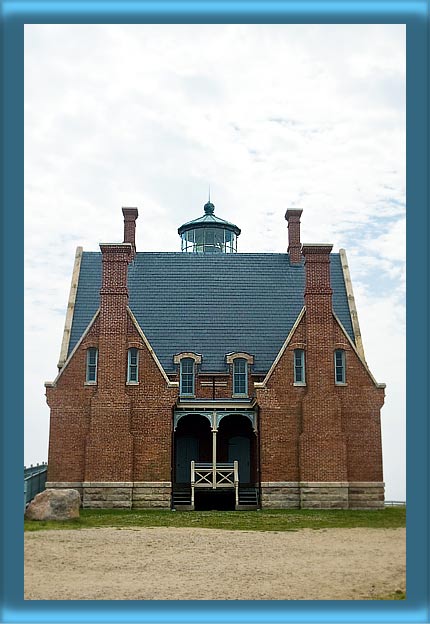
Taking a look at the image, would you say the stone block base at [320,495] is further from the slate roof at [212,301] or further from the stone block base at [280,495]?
the slate roof at [212,301]

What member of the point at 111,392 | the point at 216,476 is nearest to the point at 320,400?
the point at 216,476

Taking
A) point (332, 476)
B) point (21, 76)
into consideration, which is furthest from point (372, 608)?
point (332, 476)

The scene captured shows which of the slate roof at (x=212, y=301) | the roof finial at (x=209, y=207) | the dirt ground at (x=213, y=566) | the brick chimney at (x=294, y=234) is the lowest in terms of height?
the dirt ground at (x=213, y=566)

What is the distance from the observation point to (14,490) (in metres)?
10.7

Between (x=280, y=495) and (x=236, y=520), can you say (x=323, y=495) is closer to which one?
(x=280, y=495)

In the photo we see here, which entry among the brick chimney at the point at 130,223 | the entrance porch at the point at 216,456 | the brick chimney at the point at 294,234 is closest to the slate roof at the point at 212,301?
the brick chimney at the point at 294,234

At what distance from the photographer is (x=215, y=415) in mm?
25938

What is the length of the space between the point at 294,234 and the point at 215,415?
10075mm

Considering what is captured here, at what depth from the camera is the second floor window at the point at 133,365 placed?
25328 mm

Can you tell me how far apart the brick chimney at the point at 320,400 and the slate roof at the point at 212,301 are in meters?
3.42

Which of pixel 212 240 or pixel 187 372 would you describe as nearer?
pixel 187 372

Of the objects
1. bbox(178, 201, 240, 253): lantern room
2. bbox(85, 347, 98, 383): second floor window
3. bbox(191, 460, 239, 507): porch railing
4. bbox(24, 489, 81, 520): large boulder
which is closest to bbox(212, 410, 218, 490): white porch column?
bbox(191, 460, 239, 507): porch railing

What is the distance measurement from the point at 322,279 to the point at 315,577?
14.3m

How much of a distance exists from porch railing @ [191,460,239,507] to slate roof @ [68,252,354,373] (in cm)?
398
